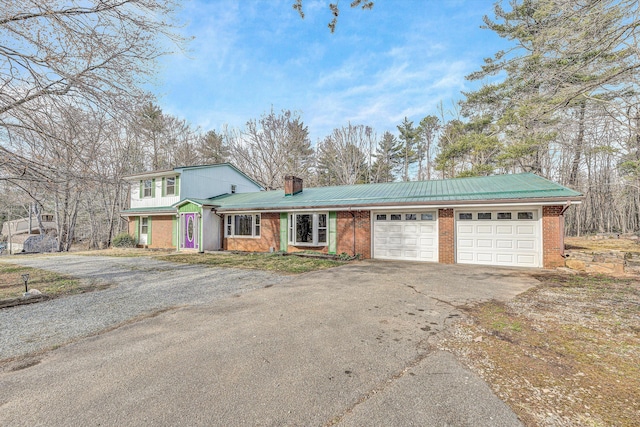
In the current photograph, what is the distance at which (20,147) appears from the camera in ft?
18.8

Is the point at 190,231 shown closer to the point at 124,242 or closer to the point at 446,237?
the point at 124,242

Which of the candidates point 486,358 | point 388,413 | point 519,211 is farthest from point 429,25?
point 388,413

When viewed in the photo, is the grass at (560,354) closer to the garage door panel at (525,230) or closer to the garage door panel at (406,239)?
the garage door panel at (525,230)

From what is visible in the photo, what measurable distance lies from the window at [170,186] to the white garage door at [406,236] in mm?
13211

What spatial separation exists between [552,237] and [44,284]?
15.4m

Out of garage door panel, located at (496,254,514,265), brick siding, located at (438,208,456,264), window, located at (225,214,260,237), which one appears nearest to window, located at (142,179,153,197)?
window, located at (225,214,260,237)

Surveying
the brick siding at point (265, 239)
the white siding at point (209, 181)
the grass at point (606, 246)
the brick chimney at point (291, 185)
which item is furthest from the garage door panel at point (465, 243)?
the white siding at point (209, 181)

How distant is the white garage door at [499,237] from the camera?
956 centimetres

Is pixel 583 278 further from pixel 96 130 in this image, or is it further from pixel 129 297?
pixel 96 130

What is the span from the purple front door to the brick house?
0.33 m

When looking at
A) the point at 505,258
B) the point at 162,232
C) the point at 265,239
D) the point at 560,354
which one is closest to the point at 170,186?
the point at 162,232

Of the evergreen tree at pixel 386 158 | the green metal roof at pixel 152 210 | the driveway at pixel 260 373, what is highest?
the evergreen tree at pixel 386 158

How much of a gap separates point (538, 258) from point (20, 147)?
48.5 ft

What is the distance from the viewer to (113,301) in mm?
5742
